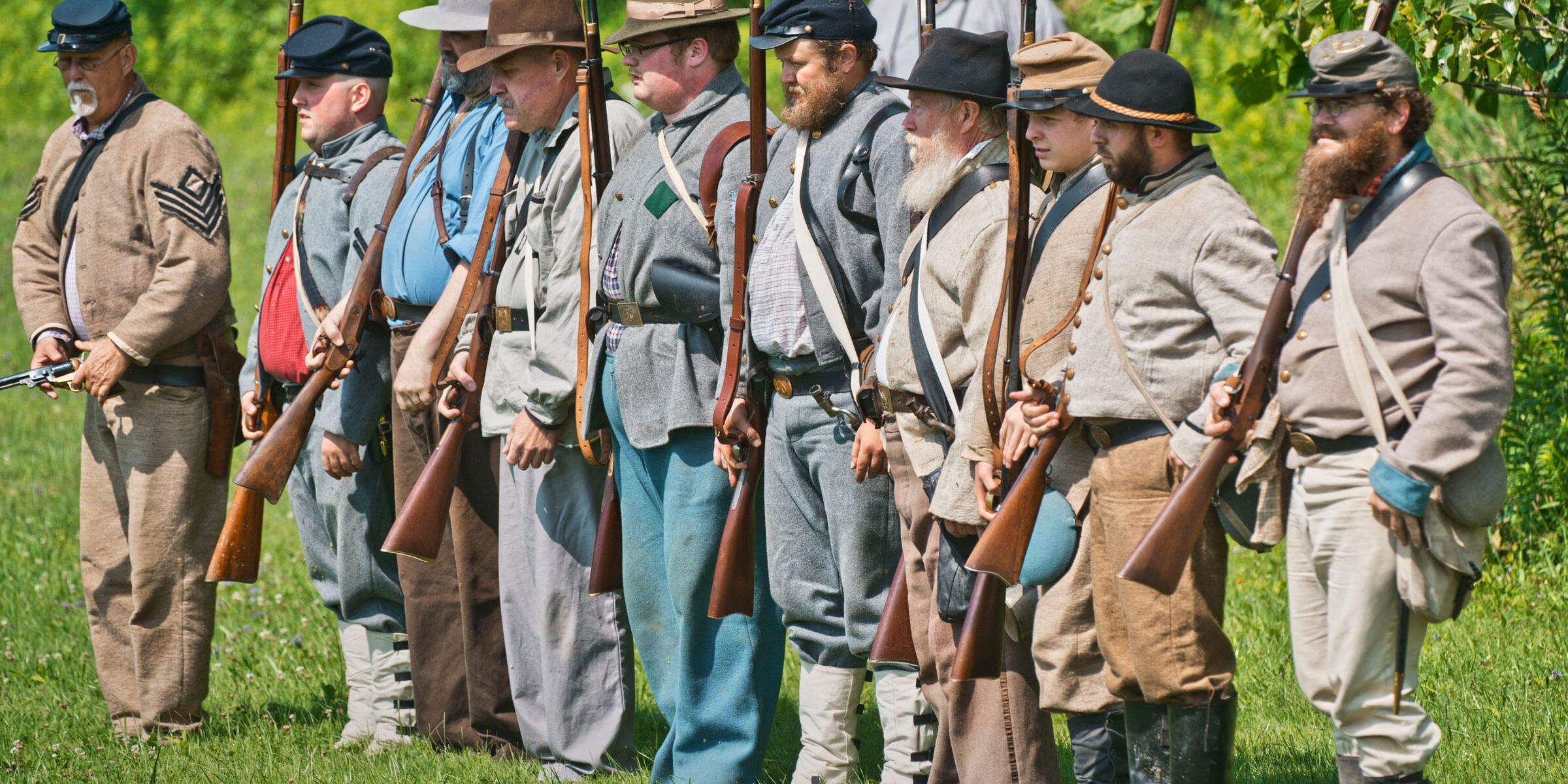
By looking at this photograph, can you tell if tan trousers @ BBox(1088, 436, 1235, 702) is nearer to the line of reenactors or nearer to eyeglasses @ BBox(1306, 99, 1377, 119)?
the line of reenactors

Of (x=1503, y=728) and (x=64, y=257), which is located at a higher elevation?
(x=64, y=257)

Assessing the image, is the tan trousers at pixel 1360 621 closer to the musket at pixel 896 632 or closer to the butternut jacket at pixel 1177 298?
the butternut jacket at pixel 1177 298

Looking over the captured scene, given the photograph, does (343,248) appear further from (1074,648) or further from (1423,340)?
(1423,340)

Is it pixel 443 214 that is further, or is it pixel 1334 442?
pixel 443 214

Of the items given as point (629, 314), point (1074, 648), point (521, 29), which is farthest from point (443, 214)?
point (1074, 648)

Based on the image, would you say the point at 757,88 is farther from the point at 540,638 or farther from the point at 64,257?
the point at 64,257

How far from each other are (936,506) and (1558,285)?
4.01 m

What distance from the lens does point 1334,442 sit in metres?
3.74

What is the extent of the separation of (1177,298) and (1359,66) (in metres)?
0.71

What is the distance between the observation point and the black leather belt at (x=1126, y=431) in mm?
4094

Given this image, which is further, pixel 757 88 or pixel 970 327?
pixel 757 88

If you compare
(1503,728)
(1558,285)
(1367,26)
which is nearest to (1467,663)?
(1503,728)

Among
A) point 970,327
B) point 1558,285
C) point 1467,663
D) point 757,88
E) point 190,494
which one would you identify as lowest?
point 1467,663

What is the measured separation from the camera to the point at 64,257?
682cm
